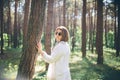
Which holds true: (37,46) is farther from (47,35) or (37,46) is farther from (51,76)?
(47,35)

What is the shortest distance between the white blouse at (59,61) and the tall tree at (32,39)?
2.40ft

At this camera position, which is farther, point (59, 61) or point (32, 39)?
point (32, 39)

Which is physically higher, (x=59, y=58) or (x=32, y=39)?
(x=32, y=39)

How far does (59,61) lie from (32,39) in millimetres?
1068

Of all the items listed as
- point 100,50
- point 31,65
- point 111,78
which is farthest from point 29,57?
point 100,50

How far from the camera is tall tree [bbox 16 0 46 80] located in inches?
248

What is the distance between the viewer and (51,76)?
5.72m

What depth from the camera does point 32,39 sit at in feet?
20.8

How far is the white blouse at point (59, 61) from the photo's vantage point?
218 inches

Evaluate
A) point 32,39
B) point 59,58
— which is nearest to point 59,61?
point 59,58

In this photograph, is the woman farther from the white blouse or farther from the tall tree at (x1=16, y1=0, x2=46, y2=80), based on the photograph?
the tall tree at (x1=16, y1=0, x2=46, y2=80)

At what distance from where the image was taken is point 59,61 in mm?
5625

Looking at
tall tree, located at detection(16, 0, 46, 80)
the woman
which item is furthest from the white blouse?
tall tree, located at detection(16, 0, 46, 80)

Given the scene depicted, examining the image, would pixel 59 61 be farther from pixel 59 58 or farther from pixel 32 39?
pixel 32 39
